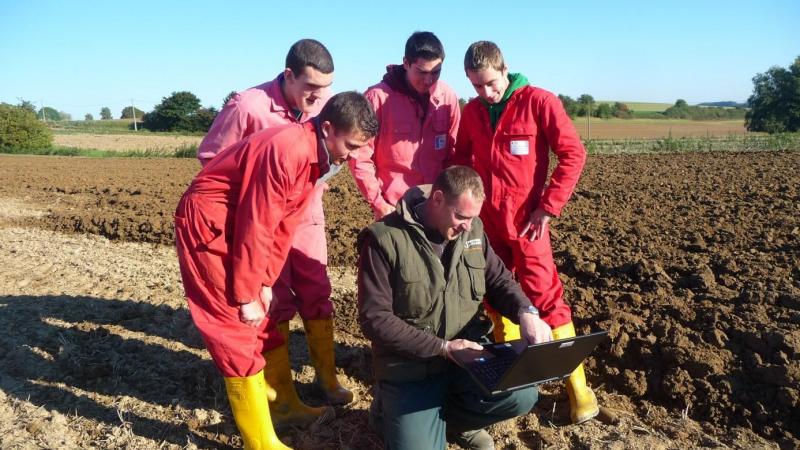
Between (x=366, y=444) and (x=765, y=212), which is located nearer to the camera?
(x=366, y=444)

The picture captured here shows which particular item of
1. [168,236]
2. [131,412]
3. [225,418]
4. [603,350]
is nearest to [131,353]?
[131,412]

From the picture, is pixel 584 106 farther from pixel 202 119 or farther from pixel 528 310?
pixel 528 310

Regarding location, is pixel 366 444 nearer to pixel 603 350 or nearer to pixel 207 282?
pixel 207 282

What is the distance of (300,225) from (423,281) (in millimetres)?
989

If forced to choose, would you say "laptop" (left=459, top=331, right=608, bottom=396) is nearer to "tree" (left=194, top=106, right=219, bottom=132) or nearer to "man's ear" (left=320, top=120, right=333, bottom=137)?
"man's ear" (left=320, top=120, right=333, bottom=137)

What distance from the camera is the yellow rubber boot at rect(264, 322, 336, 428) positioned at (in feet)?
11.0

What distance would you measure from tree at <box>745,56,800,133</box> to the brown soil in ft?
149

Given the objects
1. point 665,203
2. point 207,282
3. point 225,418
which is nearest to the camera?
point 207,282

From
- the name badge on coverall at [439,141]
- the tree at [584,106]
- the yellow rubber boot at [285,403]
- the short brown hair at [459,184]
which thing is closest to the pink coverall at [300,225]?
the yellow rubber boot at [285,403]

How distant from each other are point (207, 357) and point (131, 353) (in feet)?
1.73

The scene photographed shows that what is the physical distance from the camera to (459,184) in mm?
2602

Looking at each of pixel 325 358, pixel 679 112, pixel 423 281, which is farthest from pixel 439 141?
pixel 679 112

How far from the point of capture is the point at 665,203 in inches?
364

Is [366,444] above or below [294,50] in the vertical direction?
below
